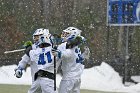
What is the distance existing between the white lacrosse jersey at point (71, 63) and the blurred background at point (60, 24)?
10644 millimetres

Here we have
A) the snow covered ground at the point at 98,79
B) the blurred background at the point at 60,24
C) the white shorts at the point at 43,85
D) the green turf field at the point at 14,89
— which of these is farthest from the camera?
the blurred background at the point at 60,24

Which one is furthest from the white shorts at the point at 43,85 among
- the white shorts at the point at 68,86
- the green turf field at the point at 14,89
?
the green turf field at the point at 14,89

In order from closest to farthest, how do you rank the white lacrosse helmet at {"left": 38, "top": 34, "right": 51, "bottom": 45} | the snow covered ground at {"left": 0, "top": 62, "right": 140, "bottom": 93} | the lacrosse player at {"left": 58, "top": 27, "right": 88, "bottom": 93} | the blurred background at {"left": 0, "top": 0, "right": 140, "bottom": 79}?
the white lacrosse helmet at {"left": 38, "top": 34, "right": 51, "bottom": 45} → the lacrosse player at {"left": 58, "top": 27, "right": 88, "bottom": 93} → the snow covered ground at {"left": 0, "top": 62, "right": 140, "bottom": 93} → the blurred background at {"left": 0, "top": 0, "right": 140, "bottom": 79}

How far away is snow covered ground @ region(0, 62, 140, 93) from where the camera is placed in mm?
15812

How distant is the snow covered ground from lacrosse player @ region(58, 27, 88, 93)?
224 inches

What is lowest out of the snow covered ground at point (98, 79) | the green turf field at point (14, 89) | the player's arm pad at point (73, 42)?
the snow covered ground at point (98, 79)

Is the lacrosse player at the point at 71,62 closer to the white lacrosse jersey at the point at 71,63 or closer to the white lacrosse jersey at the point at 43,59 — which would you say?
the white lacrosse jersey at the point at 71,63

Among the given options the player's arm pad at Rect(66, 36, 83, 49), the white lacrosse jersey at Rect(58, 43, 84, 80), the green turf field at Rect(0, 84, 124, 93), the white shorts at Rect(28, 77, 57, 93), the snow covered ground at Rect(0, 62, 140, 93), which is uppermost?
the player's arm pad at Rect(66, 36, 83, 49)

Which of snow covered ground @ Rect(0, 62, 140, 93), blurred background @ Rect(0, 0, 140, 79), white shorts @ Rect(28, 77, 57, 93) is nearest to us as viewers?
white shorts @ Rect(28, 77, 57, 93)

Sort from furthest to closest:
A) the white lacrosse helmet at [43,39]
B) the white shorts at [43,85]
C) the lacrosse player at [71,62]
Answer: the lacrosse player at [71,62] → the white lacrosse helmet at [43,39] → the white shorts at [43,85]

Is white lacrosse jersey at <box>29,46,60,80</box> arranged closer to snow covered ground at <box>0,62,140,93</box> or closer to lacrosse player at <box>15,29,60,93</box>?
lacrosse player at <box>15,29,60,93</box>

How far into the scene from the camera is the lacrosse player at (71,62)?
9219mm

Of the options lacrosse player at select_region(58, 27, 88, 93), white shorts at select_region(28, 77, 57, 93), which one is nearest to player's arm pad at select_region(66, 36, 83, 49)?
lacrosse player at select_region(58, 27, 88, 93)

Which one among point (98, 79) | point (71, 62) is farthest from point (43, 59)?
point (98, 79)
